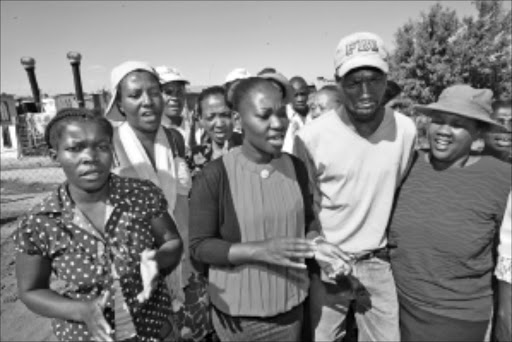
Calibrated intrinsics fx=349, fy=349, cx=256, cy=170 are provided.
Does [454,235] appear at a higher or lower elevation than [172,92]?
lower

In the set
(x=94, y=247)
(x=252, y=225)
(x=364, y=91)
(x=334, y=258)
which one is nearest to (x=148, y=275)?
(x=94, y=247)

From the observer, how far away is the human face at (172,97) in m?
3.76

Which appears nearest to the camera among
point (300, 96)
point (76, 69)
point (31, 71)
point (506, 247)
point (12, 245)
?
point (506, 247)

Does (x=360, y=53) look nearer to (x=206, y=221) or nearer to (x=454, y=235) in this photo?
(x=454, y=235)

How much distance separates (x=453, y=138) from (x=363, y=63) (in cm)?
68

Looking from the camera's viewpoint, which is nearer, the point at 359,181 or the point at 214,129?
the point at 359,181

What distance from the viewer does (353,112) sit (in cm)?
213

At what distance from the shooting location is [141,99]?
2297mm

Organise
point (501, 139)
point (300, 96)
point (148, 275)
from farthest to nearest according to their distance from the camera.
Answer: point (300, 96)
point (501, 139)
point (148, 275)

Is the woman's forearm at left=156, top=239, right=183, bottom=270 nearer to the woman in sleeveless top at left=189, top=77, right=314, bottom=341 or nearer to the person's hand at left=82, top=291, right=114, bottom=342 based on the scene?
the woman in sleeveless top at left=189, top=77, right=314, bottom=341

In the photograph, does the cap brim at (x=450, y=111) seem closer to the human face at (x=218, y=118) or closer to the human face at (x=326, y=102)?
the human face at (x=218, y=118)

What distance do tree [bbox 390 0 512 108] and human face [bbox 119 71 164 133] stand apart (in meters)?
18.9

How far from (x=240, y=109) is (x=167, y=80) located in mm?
2116

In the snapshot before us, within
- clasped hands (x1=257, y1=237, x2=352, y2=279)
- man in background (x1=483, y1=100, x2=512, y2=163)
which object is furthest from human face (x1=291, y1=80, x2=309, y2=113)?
clasped hands (x1=257, y1=237, x2=352, y2=279)
